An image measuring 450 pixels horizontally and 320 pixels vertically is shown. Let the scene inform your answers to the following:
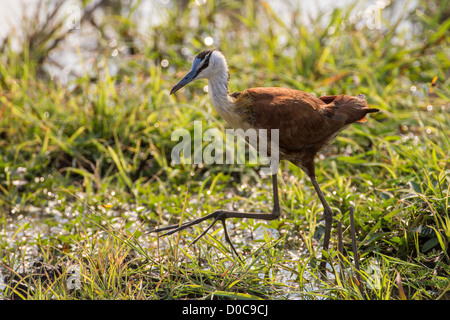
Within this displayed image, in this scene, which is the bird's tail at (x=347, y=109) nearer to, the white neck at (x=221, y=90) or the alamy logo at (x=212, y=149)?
the white neck at (x=221, y=90)

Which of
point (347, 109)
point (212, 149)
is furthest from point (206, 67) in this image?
point (212, 149)

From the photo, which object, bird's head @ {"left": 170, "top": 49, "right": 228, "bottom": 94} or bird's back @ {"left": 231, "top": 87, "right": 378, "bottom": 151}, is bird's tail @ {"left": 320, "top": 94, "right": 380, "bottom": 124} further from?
bird's head @ {"left": 170, "top": 49, "right": 228, "bottom": 94}

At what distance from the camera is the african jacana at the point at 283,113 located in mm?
3465

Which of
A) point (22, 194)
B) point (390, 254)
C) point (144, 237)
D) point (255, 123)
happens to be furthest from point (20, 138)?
point (390, 254)

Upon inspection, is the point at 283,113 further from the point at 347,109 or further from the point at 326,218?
the point at 326,218

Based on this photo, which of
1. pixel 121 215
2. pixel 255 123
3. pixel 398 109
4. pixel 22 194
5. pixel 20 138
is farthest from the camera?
pixel 398 109

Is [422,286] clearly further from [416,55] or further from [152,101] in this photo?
[416,55]

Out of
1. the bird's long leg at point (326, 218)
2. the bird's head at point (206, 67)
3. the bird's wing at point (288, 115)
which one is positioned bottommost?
the bird's long leg at point (326, 218)

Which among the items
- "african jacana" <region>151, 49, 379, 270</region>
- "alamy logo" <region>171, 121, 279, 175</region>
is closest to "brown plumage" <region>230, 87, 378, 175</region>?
"african jacana" <region>151, 49, 379, 270</region>

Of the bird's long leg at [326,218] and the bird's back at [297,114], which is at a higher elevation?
the bird's back at [297,114]

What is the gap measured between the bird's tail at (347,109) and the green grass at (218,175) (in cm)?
52

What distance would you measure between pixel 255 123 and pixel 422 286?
1280 millimetres

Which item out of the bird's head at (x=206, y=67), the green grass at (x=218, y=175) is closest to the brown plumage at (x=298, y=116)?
the bird's head at (x=206, y=67)

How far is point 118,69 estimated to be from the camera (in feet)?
21.9
